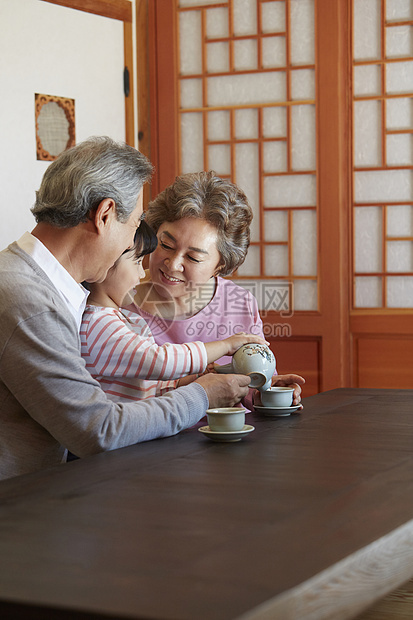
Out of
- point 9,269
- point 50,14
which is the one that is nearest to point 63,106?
point 50,14

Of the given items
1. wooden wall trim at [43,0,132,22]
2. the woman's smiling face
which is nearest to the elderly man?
the woman's smiling face

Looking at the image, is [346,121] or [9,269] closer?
[9,269]

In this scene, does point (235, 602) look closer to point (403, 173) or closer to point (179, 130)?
point (403, 173)

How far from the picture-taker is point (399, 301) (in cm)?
391

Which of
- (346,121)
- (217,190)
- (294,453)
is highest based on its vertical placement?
(346,121)

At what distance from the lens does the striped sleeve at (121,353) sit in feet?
6.11

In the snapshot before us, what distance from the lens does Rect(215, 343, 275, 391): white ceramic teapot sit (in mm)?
1904

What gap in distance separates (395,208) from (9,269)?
2.71 metres

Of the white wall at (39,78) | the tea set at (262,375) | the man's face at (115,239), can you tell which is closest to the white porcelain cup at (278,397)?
the tea set at (262,375)

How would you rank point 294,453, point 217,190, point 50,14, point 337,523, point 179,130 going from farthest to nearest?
point 179,130
point 50,14
point 217,190
point 294,453
point 337,523

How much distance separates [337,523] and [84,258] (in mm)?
920

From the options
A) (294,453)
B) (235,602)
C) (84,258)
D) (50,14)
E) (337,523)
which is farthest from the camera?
(50,14)

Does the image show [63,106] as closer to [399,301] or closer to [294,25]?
[294,25]

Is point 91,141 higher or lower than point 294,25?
lower
